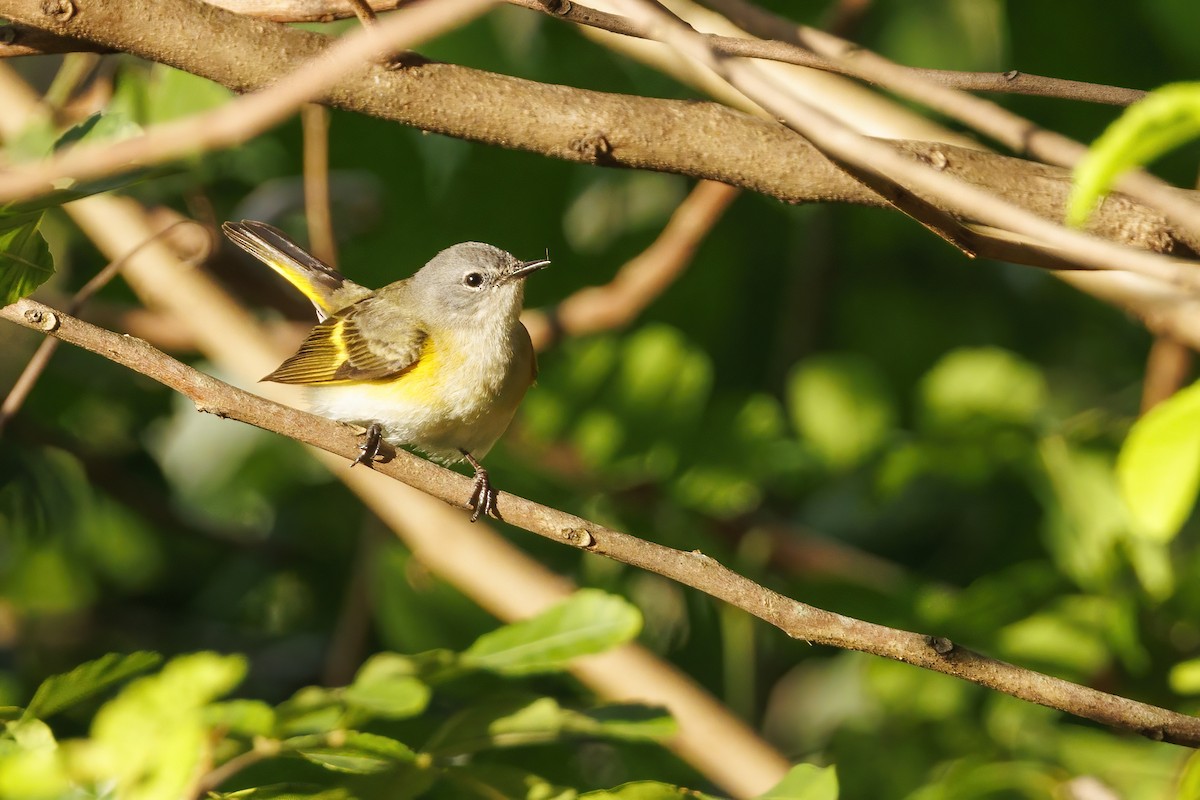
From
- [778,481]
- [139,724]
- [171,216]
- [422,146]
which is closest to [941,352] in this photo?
[778,481]

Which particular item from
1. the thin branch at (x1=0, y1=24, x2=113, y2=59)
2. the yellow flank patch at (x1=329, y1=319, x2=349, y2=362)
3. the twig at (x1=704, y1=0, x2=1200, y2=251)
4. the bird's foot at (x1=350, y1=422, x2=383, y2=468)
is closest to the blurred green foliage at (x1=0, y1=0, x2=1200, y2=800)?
the thin branch at (x1=0, y1=24, x2=113, y2=59)

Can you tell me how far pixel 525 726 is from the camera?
2.08 m

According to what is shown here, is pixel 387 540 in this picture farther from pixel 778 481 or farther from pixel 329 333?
pixel 778 481

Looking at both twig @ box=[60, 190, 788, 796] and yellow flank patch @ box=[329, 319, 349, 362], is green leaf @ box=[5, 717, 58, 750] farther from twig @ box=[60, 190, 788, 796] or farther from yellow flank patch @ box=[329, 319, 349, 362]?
yellow flank patch @ box=[329, 319, 349, 362]

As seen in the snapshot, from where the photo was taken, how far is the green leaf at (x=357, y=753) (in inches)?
72.0

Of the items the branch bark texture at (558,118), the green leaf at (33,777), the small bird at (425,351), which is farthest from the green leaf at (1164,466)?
the small bird at (425,351)

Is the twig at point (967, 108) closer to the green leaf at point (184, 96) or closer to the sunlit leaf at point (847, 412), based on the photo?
the sunlit leaf at point (847, 412)

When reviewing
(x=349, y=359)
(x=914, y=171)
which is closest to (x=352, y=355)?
(x=349, y=359)

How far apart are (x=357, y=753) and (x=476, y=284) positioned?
1.98 m

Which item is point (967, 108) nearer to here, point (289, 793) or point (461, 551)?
point (289, 793)

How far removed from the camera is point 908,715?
321cm

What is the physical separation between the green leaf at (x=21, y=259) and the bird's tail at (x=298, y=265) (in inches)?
54.9

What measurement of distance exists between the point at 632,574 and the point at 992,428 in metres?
1.23

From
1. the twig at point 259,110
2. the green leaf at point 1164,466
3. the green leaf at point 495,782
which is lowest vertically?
the green leaf at point 495,782
